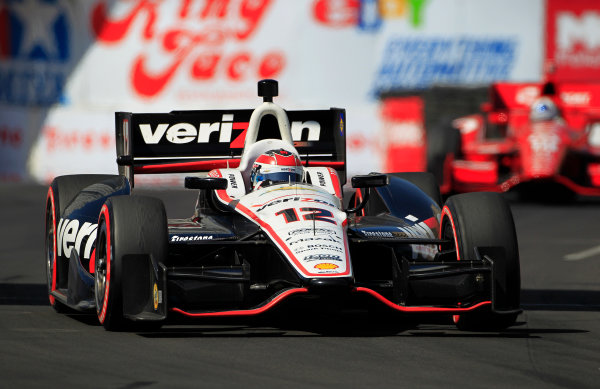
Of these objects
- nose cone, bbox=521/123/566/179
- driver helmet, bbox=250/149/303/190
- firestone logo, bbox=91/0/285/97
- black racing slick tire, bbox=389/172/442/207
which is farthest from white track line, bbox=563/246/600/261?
firestone logo, bbox=91/0/285/97

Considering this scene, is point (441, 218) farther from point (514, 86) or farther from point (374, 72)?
point (374, 72)

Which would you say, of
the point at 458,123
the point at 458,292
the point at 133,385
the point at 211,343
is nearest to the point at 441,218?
the point at 458,292

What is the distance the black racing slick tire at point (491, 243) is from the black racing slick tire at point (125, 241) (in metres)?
1.80

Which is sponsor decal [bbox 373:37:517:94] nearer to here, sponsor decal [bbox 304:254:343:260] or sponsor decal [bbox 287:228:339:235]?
sponsor decal [bbox 287:228:339:235]

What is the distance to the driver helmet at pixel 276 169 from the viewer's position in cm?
909

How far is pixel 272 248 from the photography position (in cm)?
820

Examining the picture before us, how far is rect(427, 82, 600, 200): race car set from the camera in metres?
20.5

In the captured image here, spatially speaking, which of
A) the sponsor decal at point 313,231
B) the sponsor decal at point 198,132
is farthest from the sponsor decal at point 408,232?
the sponsor decal at point 198,132

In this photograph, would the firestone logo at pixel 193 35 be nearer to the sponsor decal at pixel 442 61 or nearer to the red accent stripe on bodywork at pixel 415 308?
the sponsor decal at pixel 442 61

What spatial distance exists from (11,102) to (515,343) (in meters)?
20.5

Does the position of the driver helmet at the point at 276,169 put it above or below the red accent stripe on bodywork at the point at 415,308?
above

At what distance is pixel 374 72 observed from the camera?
27688mm

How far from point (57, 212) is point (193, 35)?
59.5 feet

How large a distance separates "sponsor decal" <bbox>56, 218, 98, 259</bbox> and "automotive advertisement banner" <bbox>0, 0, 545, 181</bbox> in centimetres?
1777
